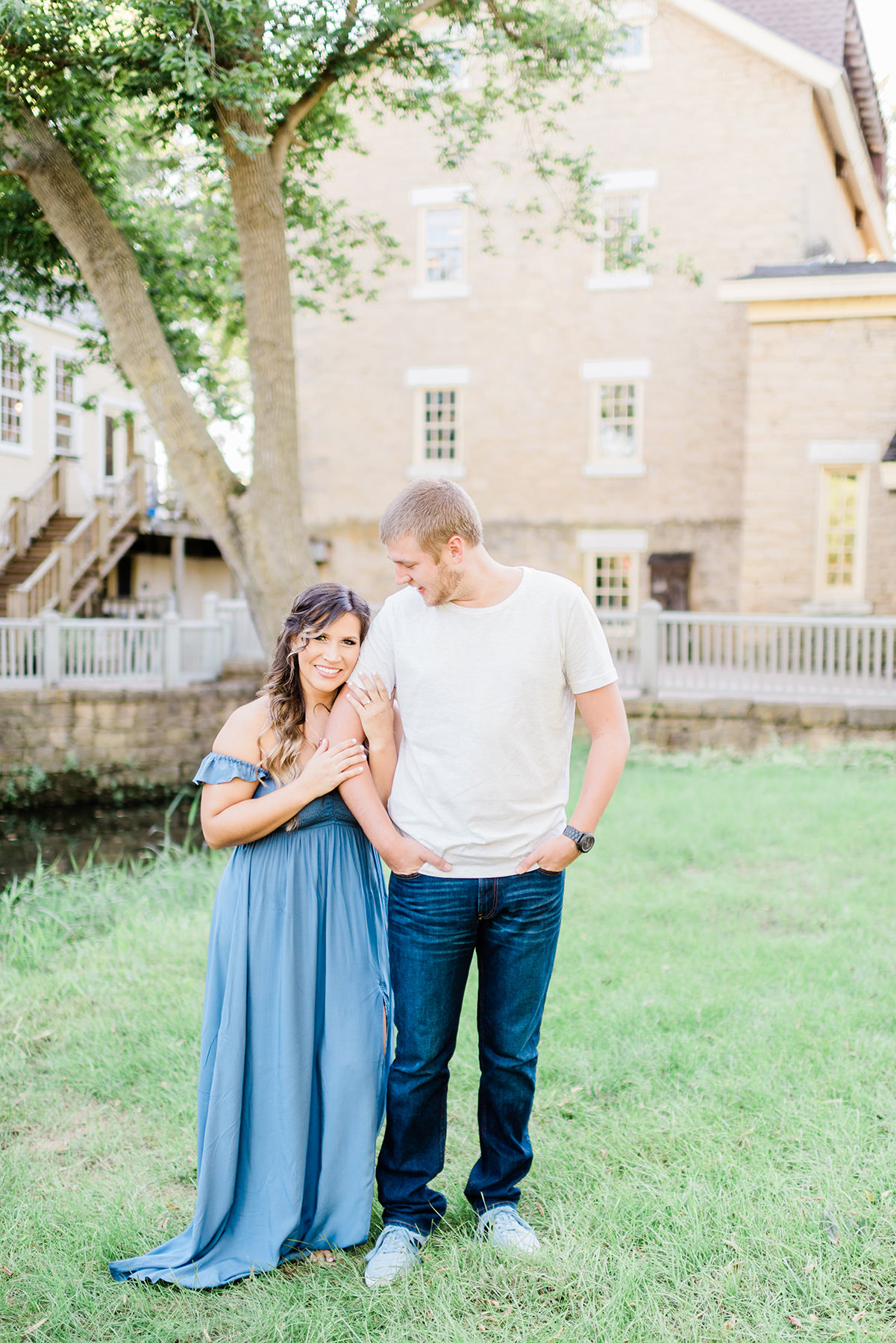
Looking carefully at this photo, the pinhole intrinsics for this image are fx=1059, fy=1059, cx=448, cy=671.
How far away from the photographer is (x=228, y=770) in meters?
2.76

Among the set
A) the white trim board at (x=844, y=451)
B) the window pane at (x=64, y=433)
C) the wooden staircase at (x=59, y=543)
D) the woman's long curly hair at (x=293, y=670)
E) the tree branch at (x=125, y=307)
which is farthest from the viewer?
the window pane at (x=64, y=433)

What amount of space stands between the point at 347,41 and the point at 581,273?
465 inches

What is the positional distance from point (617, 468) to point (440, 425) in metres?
3.46

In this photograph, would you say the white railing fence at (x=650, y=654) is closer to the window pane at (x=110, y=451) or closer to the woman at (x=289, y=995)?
the window pane at (x=110, y=451)

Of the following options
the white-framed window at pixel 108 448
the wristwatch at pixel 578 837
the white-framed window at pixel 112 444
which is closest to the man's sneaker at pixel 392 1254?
the wristwatch at pixel 578 837

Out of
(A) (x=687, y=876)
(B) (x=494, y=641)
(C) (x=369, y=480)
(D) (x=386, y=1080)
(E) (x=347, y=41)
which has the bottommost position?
(A) (x=687, y=876)

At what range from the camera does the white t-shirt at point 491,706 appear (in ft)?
8.59

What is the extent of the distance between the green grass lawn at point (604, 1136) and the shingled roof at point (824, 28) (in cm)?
1643

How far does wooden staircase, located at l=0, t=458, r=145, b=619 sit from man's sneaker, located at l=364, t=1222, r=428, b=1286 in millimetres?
15071

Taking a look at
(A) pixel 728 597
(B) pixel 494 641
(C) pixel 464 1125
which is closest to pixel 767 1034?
(C) pixel 464 1125

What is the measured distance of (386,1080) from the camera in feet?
9.45

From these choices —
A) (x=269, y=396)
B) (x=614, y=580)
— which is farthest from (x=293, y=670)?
(x=614, y=580)

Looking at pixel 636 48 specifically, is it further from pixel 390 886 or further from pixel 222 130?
pixel 390 886

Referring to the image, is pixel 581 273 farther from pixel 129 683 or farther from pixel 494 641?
pixel 494 641
